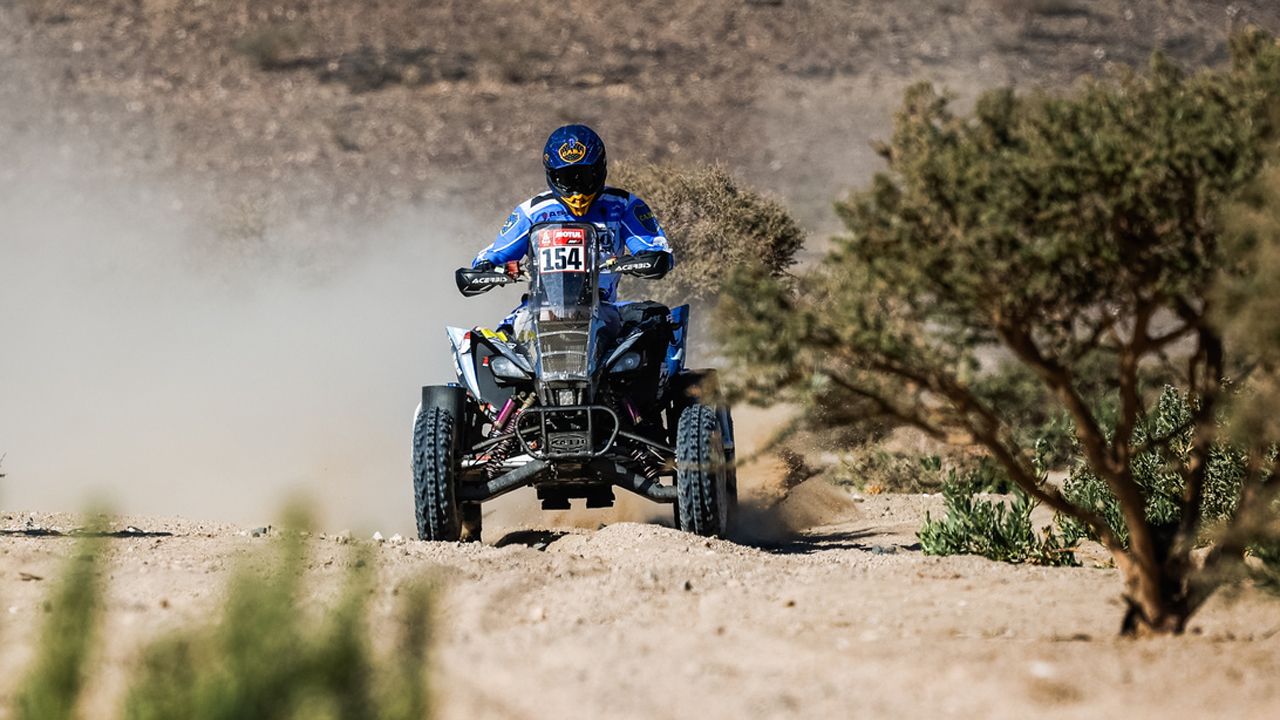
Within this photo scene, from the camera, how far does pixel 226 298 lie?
41.0m

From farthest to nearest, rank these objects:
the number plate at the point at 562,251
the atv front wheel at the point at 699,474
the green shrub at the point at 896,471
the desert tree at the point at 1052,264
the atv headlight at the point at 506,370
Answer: the green shrub at the point at 896,471 → the number plate at the point at 562,251 → the atv headlight at the point at 506,370 → the atv front wheel at the point at 699,474 → the desert tree at the point at 1052,264

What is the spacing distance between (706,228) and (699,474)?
1303 cm

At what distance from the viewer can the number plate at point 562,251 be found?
12.0m

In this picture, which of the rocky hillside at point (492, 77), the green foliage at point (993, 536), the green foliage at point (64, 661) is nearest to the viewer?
the green foliage at point (64, 661)

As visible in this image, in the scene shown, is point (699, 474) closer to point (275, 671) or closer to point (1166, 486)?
point (1166, 486)

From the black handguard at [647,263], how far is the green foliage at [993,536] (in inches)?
90.7

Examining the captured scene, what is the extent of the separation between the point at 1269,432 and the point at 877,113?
140 feet

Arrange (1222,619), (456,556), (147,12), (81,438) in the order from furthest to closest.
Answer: (147,12) < (81,438) < (456,556) < (1222,619)

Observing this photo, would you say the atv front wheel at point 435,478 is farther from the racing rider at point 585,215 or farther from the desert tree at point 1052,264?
the desert tree at point 1052,264

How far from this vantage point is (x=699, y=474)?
1160 cm

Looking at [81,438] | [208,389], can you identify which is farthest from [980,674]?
[208,389]

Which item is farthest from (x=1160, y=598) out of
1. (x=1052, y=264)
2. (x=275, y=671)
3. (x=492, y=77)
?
(x=492, y=77)

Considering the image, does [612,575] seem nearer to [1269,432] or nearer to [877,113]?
[1269,432]

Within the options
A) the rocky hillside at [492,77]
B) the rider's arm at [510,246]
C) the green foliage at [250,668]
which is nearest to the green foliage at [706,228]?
the rider's arm at [510,246]
